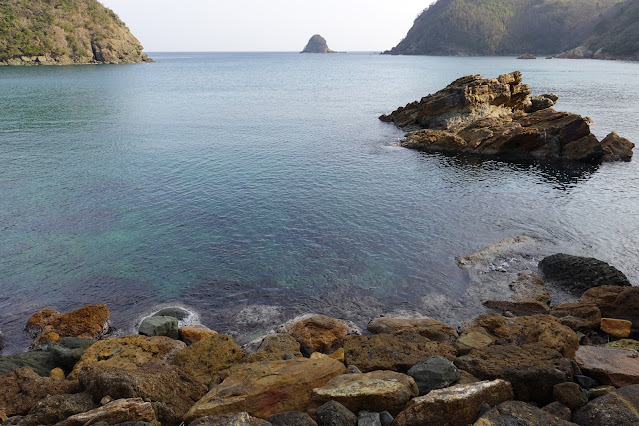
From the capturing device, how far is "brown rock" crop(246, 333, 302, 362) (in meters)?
15.6

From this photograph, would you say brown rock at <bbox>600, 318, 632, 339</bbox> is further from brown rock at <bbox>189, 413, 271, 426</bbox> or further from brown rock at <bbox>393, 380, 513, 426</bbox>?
brown rock at <bbox>189, 413, 271, 426</bbox>

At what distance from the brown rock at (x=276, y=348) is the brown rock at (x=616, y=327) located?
548 inches

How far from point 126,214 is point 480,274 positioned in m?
26.4

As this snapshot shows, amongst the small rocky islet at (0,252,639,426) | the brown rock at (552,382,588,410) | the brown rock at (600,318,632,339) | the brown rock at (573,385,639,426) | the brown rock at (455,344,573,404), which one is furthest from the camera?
the brown rock at (600,318,632,339)

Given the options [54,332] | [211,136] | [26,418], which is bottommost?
[54,332]

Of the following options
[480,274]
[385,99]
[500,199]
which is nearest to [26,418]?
[480,274]

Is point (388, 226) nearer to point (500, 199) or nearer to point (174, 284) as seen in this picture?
point (500, 199)

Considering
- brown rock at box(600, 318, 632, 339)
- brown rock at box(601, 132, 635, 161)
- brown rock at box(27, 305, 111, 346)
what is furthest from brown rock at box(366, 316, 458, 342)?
brown rock at box(601, 132, 635, 161)

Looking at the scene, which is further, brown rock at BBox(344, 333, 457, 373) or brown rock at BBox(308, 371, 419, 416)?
brown rock at BBox(344, 333, 457, 373)

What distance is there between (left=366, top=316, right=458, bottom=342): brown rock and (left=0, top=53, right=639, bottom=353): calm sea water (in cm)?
174

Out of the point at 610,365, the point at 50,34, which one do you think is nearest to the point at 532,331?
the point at 610,365

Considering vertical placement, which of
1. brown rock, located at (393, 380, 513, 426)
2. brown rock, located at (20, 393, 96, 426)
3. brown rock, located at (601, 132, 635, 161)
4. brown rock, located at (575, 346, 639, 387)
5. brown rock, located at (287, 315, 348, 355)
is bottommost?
brown rock, located at (287, 315, 348, 355)

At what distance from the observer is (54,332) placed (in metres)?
18.6

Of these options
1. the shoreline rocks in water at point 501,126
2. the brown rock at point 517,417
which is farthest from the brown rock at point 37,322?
the shoreline rocks in water at point 501,126
